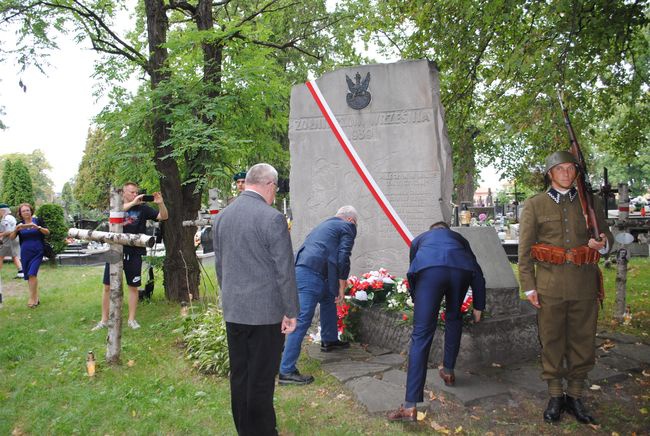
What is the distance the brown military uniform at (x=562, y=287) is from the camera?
3.84 metres

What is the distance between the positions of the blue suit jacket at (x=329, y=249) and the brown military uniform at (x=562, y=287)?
1733 millimetres

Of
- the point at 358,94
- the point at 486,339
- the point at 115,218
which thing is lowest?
the point at 486,339

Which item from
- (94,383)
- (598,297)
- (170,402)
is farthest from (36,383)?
(598,297)

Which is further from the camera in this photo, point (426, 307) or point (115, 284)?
point (115, 284)

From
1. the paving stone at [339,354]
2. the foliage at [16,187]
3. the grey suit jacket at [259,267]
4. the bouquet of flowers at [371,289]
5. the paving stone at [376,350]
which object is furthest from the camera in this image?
the foliage at [16,187]

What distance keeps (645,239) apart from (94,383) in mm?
13526

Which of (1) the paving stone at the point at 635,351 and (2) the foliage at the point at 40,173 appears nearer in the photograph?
(1) the paving stone at the point at 635,351

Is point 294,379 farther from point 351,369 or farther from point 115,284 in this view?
point 115,284

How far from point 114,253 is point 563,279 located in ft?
14.1

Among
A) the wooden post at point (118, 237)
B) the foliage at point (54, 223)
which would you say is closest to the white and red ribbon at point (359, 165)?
the wooden post at point (118, 237)

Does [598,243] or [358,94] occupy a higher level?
[358,94]

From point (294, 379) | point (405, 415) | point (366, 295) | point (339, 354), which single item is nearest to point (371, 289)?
point (366, 295)

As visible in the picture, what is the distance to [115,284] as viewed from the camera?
5.21 m

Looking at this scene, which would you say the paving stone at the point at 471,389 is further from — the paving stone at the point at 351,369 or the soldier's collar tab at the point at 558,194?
the soldier's collar tab at the point at 558,194
